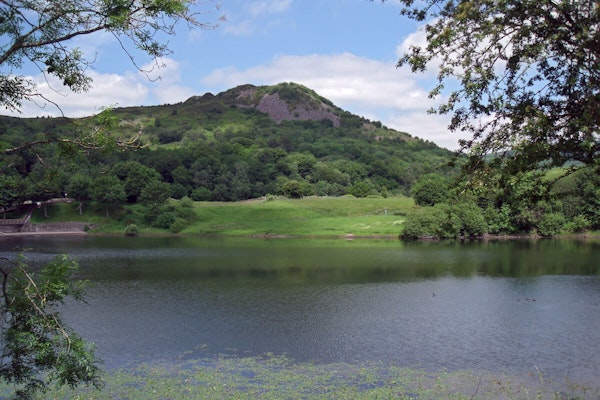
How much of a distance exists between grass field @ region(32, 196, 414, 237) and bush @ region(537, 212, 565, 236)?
86.3ft

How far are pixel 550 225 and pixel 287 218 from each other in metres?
53.0

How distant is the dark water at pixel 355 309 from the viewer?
28.2 metres

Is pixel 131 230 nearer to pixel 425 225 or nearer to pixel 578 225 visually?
pixel 425 225

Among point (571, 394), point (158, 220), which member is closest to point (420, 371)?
point (571, 394)

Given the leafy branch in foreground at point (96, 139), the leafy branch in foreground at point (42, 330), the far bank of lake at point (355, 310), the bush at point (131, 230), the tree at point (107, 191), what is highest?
the tree at point (107, 191)

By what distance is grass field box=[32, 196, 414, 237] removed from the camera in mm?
105875

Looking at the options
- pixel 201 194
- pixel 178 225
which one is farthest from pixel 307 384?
pixel 201 194

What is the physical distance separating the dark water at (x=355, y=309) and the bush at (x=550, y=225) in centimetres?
2942

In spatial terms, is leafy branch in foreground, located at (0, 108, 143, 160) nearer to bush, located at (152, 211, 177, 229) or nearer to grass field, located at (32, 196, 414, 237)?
grass field, located at (32, 196, 414, 237)

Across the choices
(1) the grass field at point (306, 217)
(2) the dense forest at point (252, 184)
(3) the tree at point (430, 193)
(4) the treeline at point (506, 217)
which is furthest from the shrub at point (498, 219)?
(1) the grass field at point (306, 217)

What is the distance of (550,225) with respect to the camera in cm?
9944

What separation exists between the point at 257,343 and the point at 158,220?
297ft

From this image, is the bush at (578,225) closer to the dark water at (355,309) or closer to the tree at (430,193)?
the tree at (430,193)

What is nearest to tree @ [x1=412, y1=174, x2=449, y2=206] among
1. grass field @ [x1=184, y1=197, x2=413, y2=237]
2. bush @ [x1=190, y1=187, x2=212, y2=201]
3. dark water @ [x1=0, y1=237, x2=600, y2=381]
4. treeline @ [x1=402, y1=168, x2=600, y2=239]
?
treeline @ [x1=402, y1=168, x2=600, y2=239]
